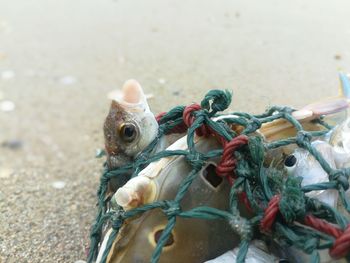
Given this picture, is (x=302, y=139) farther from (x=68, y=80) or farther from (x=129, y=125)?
(x=68, y=80)

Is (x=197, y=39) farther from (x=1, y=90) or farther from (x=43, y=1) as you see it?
(x=43, y=1)

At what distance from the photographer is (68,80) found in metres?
3.24

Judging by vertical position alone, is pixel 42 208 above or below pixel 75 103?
above

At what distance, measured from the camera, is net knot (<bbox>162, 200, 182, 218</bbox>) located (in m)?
0.90

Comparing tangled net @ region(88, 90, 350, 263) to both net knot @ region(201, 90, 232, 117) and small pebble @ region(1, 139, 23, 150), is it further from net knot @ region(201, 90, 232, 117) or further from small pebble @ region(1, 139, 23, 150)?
small pebble @ region(1, 139, 23, 150)

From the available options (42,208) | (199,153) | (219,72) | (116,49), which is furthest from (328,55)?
(199,153)

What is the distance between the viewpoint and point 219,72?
2.63 meters

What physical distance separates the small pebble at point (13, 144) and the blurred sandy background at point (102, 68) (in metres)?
0.01

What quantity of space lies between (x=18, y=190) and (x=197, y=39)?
1.68m

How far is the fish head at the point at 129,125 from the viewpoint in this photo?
1.02 meters

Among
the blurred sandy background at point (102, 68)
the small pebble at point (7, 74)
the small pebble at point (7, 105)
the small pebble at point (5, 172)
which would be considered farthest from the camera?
the small pebble at point (7, 74)

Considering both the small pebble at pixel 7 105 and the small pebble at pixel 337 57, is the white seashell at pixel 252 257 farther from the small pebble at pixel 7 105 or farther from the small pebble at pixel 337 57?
the small pebble at pixel 7 105

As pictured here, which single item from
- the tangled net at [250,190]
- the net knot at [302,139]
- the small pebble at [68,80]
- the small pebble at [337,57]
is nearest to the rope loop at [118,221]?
the tangled net at [250,190]

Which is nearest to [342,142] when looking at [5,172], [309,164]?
[309,164]
